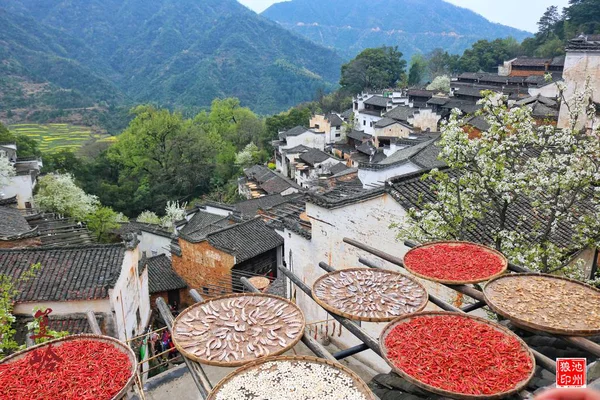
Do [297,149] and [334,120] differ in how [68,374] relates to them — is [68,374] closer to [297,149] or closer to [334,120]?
[297,149]

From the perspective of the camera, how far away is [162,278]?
854 inches

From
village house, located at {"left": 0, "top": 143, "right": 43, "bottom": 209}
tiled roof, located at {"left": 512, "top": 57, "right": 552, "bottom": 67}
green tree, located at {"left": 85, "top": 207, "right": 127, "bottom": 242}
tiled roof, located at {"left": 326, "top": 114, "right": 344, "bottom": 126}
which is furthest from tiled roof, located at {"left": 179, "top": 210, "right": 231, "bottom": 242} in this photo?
tiled roof, located at {"left": 512, "top": 57, "right": 552, "bottom": 67}

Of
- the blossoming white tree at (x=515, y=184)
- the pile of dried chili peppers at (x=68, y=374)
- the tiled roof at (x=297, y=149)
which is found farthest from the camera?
the tiled roof at (x=297, y=149)

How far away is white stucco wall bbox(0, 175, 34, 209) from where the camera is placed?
89.2ft

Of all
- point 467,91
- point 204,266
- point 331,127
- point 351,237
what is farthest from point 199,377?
point 467,91

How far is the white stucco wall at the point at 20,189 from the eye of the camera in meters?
27.2

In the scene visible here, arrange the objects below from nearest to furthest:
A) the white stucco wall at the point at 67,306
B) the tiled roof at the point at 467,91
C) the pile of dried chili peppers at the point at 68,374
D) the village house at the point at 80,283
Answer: the pile of dried chili peppers at the point at 68,374 < the white stucco wall at the point at 67,306 < the village house at the point at 80,283 < the tiled roof at the point at 467,91

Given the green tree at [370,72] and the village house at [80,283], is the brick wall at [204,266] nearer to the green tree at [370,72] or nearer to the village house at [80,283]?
the village house at [80,283]

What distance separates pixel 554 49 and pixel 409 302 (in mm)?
62970

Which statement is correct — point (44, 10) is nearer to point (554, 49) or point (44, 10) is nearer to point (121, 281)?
point (554, 49)

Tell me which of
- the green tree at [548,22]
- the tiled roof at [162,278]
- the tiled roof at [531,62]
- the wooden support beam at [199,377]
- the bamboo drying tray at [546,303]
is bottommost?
the tiled roof at [162,278]

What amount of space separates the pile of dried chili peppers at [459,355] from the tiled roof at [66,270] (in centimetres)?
984

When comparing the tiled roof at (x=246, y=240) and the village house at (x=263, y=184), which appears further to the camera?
the village house at (x=263, y=184)

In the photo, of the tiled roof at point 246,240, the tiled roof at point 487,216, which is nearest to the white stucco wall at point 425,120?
the tiled roof at point 246,240
